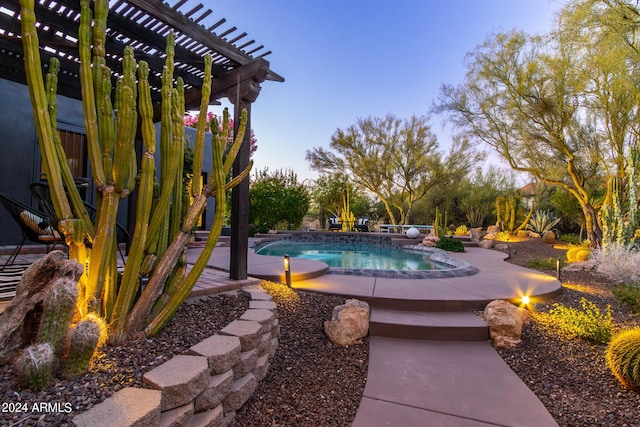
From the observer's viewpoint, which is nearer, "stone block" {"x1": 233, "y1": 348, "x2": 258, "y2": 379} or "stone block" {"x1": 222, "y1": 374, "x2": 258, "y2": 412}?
"stone block" {"x1": 222, "y1": 374, "x2": 258, "y2": 412}

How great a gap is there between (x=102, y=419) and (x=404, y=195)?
17.9 meters

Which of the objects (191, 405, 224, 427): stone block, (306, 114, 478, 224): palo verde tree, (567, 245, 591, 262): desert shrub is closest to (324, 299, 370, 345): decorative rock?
(191, 405, 224, 427): stone block

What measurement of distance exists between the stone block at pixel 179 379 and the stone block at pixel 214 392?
0.06m

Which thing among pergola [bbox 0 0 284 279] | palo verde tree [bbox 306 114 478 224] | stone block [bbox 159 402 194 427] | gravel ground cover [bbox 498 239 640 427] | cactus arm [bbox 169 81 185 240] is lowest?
gravel ground cover [bbox 498 239 640 427]

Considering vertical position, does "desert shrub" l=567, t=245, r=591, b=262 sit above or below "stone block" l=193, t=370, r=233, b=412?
above

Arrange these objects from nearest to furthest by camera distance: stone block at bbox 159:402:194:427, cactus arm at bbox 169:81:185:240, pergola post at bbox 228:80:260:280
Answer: stone block at bbox 159:402:194:427
cactus arm at bbox 169:81:185:240
pergola post at bbox 228:80:260:280

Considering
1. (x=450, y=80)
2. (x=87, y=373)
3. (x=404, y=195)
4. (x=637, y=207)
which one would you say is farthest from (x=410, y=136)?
(x=87, y=373)

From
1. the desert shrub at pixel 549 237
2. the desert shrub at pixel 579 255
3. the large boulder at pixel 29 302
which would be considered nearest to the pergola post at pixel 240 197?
the large boulder at pixel 29 302

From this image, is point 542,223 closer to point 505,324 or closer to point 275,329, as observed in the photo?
point 505,324

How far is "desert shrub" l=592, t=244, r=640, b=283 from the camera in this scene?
492cm

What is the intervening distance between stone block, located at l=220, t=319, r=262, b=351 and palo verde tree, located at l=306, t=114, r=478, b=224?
15.6 metres

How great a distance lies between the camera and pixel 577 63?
7.83 meters

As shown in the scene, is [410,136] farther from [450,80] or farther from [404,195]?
[450,80]

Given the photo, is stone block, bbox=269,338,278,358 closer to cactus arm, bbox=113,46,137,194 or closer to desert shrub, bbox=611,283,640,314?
cactus arm, bbox=113,46,137,194
